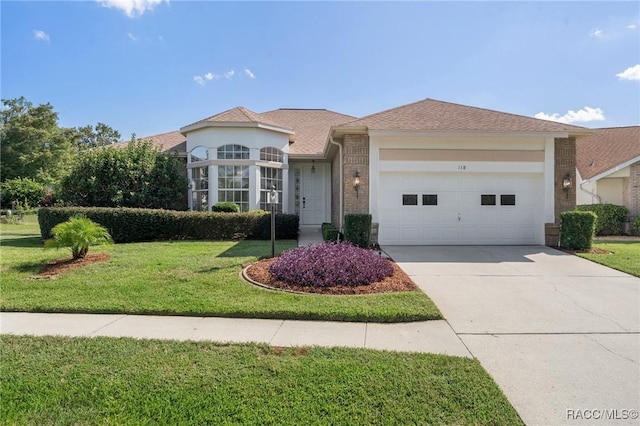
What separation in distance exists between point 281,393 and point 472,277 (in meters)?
5.49

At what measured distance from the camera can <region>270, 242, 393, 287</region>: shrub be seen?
6.01 m

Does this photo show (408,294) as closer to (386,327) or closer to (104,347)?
(386,327)

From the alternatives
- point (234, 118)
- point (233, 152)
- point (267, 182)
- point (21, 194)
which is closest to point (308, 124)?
point (234, 118)

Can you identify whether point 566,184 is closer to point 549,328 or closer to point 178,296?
point 549,328

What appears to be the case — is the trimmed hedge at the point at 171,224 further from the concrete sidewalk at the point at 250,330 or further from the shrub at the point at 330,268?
the concrete sidewalk at the point at 250,330

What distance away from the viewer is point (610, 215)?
1399 centimetres

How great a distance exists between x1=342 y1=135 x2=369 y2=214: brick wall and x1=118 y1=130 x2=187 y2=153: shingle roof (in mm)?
10488

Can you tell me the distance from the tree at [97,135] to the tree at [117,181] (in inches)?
1652

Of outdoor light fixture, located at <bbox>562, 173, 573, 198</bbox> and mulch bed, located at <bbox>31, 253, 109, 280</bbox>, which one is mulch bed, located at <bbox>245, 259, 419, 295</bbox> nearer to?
mulch bed, located at <bbox>31, 253, 109, 280</bbox>

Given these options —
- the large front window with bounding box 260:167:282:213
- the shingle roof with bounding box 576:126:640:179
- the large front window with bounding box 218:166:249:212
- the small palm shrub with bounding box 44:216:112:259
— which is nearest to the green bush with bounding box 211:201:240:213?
the large front window with bounding box 218:166:249:212

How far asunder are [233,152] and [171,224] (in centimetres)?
462

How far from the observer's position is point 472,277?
23.0 ft

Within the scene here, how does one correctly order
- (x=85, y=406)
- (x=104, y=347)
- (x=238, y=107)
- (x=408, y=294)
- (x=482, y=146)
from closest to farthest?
(x=85, y=406), (x=104, y=347), (x=408, y=294), (x=482, y=146), (x=238, y=107)

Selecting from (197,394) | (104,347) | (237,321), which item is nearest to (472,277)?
(237,321)
